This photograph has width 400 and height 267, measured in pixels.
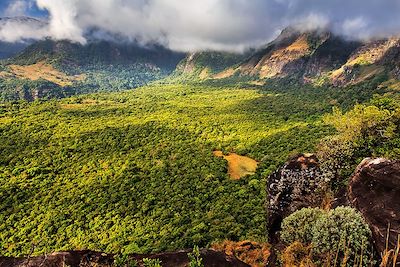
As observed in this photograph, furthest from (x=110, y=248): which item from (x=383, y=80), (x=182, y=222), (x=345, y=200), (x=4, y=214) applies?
(x=383, y=80)

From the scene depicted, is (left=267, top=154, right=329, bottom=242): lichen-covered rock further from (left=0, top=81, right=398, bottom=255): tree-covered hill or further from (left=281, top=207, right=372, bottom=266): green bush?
(left=0, top=81, right=398, bottom=255): tree-covered hill

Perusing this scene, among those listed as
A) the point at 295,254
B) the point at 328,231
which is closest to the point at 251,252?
the point at 295,254

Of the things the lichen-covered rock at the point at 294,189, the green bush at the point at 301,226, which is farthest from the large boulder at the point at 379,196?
the lichen-covered rock at the point at 294,189

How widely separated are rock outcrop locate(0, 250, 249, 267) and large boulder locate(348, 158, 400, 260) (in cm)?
938

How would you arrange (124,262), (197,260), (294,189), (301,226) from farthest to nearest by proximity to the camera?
(294,189) → (301,226) → (124,262) → (197,260)

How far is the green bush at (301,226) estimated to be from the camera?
937 inches

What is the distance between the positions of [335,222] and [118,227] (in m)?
49.7

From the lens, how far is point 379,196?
22828mm

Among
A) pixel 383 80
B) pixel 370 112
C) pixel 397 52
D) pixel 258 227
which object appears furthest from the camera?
pixel 397 52

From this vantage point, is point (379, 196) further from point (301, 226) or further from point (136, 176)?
point (136, 176)

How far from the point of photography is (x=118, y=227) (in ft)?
213

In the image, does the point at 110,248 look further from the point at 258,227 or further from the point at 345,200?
the point at 345,200

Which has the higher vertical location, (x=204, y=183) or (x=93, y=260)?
(x=93, y=260)

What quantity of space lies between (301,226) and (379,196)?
5262 mm
